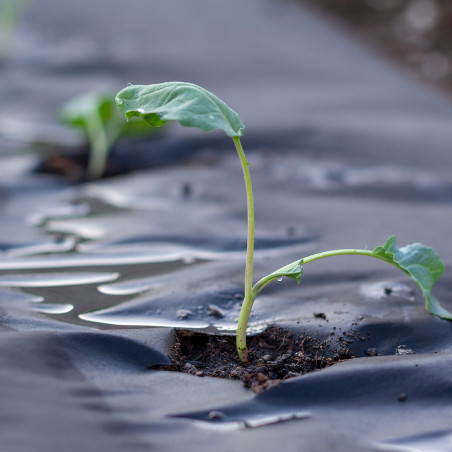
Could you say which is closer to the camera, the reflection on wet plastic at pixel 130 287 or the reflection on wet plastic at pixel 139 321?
the reflection on wet plastic at pixel 139 321

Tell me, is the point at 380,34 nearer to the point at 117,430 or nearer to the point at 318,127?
the point at 318,127

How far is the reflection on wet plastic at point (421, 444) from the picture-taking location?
853 mm

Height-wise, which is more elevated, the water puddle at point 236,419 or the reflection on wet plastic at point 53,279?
the water puddle at point 236,419

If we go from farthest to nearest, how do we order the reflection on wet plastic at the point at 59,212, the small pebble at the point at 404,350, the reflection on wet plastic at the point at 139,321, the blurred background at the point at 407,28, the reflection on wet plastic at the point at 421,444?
1. the blurred background at the point at 407,28
2. the reflection on wet plastic at the point at 59,212
3. the reflection on wet plastic at the point at 139,321
4. the small pebble at the point at 404,350
5. the reflection on wet plastic at the point at 421,444

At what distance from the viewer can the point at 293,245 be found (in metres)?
1.78

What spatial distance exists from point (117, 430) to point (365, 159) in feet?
6.27

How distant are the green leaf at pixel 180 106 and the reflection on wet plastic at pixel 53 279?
26.0 inches

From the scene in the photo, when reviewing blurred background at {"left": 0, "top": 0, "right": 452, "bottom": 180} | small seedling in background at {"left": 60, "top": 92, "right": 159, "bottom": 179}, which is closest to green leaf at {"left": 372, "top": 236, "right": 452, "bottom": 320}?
blurred background at {"left": 0, "top": 0, "right": 452, "bottom": 180}

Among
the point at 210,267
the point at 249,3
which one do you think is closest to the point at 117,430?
the point at 210,267

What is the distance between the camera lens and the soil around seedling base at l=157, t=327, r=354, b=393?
3.49ft

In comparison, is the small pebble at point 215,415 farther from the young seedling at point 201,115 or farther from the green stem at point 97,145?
the green stem at point 97,145

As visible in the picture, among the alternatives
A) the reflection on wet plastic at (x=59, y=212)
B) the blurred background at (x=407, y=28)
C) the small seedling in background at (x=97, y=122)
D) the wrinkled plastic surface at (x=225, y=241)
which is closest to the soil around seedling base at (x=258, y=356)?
the wrinkled plastic surface at (x=225, y=241)

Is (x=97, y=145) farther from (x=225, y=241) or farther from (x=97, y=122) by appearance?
(x=225, y=241)

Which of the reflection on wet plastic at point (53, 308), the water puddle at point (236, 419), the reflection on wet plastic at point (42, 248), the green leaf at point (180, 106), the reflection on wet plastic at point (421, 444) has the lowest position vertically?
the reflection on wet plastic at point (42, 248)
